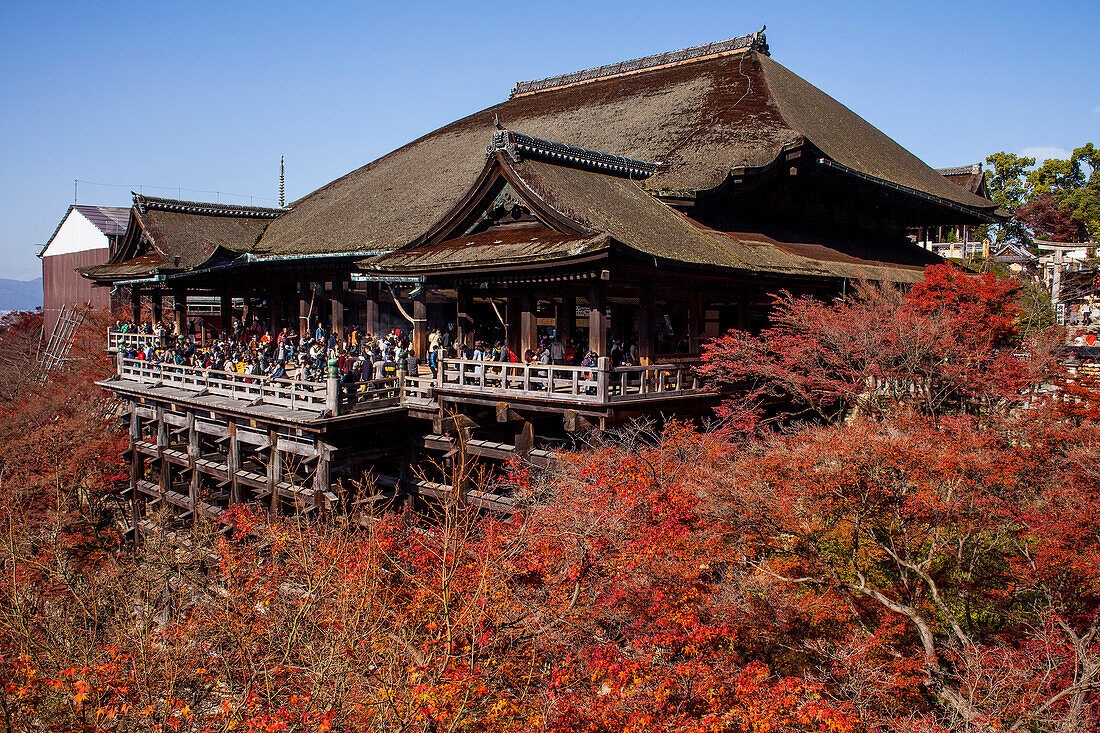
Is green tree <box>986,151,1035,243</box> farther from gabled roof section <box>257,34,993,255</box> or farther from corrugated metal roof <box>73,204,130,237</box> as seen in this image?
corrugated metal roof <box>73,204,130,237</box>

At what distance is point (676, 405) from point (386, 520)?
254 inches

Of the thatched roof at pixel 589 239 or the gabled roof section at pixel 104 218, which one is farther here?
the gabled roof section at pixel 104 218

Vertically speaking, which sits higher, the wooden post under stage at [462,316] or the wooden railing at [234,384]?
the wooden post under stage at [462,316]

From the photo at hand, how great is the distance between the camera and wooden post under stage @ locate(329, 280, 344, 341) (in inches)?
942

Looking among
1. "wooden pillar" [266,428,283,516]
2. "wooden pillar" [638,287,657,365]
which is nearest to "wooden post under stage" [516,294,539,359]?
"wooden pillar" [638,287,657,365]


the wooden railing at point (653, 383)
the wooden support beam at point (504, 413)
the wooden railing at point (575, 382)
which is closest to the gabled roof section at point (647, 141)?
the wooden railing at point (653, 383)

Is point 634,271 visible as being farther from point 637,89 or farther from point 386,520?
point 637,89

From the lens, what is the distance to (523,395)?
46.9 ft

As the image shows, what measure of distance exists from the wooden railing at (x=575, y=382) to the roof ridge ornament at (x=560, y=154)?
15.8 feet

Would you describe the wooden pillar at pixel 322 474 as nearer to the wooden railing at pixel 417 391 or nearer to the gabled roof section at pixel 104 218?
the wooden railing at pixel 417 391

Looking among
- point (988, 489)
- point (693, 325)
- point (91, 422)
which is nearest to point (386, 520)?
point (693, 325)

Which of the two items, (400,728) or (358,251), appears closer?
(400,728)

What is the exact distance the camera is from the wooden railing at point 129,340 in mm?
24688

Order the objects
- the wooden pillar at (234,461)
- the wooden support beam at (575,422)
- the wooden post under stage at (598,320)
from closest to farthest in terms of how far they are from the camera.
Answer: the wooden support beam at (575,422), the wooden post under stage at (598,320), the wooden pillar at (234,461)
